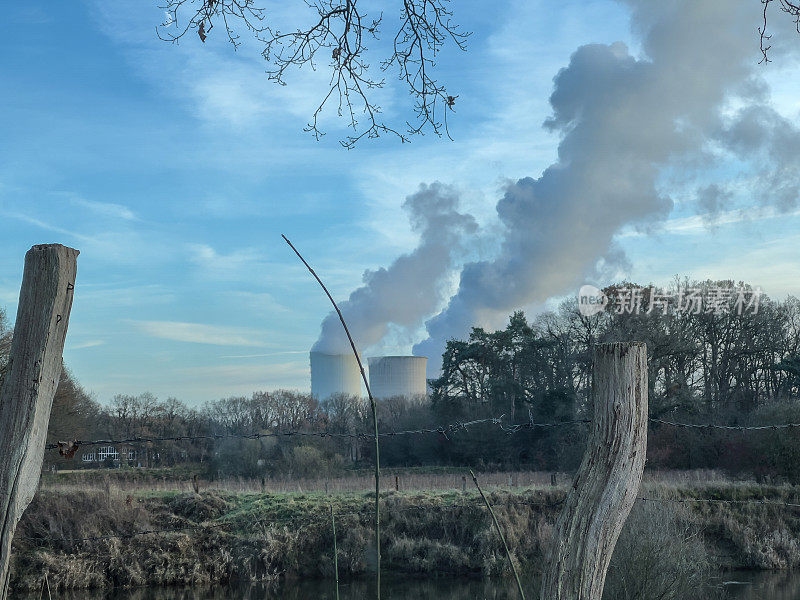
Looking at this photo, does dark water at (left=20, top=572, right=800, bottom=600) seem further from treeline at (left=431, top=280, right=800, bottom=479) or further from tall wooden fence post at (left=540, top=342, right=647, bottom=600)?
tall wooden fence post at (left=540, top=342, right=647, bottom=600)

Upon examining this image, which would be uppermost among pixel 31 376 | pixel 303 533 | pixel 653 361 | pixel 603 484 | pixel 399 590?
pixel 653 361

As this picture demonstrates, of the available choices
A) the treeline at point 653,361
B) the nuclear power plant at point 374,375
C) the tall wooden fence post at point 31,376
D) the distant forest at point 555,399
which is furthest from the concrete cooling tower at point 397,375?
the tall wooden fence post at point 31,376

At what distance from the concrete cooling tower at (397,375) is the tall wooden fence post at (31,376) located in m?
33.2

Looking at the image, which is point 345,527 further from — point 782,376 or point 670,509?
point 782,376

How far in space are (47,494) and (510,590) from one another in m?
10.4

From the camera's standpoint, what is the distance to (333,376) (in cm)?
3853

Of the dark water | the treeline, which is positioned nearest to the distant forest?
the treeline

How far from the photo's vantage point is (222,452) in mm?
25484

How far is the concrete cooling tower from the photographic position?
35500mm

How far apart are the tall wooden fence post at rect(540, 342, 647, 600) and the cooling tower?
3505 centimetres

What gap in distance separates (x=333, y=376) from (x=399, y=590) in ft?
80.1

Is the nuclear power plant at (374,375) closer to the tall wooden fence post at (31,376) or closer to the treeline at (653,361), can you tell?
the treeline at (653,361)

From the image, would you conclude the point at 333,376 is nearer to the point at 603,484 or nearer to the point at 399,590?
the point at 399,590

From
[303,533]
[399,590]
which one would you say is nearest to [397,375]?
[303,533]
